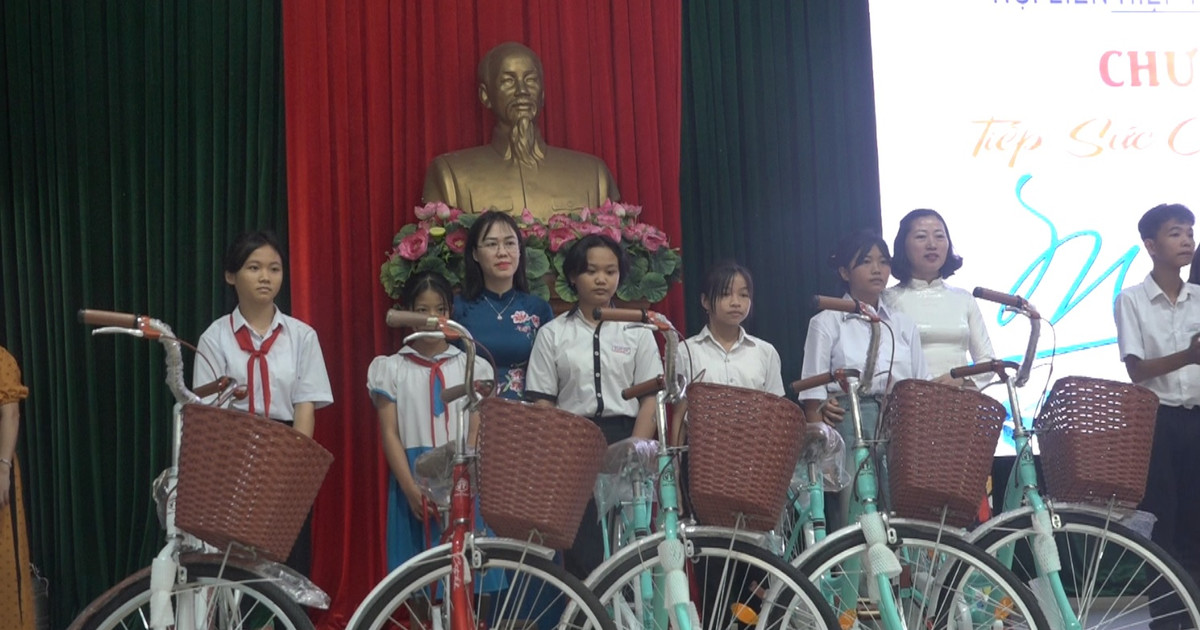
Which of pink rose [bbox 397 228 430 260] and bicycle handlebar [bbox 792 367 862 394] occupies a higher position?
pink rose [bbox 397 228 430 260]

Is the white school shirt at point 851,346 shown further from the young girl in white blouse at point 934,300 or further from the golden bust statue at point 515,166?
the golden bust statue at point 515,166

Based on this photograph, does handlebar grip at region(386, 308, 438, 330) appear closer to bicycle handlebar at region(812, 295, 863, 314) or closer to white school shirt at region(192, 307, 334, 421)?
bicycle handlebar at region(812, 295, 863, 314)

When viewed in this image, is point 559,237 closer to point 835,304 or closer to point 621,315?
point 835,304

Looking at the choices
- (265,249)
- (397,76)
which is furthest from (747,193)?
(265,249)

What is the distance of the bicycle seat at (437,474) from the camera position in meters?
2.93

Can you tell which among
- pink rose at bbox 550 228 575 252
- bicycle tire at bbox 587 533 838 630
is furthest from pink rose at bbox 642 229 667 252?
bicycle tire at bbox 587 533 838 630

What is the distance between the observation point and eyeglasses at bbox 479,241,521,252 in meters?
3.84

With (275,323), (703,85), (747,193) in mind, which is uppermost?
(703,85)

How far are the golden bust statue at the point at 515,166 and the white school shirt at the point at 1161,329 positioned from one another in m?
1.74

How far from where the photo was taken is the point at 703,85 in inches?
200

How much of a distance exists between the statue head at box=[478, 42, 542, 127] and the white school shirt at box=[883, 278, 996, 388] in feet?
4.69

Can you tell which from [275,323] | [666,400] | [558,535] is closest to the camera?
[558,535]

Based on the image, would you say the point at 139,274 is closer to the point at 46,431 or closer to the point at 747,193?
the point at 46,431

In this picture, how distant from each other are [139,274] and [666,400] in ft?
8.69
